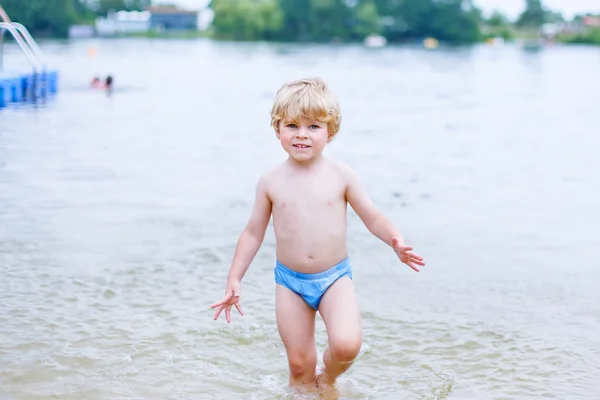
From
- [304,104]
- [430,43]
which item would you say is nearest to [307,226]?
[304,104]

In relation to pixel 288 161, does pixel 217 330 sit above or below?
below

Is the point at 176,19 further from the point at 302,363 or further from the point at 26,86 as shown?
the point at 302,363

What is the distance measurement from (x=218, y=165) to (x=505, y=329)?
266 inches

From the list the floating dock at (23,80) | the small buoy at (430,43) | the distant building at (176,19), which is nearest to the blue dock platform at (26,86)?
the floating dock at (23,80)

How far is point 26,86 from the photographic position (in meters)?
19.2

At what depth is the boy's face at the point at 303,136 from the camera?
12.4 ft

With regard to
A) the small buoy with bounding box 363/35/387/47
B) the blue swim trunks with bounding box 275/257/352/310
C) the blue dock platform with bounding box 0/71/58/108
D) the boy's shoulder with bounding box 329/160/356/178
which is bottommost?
the small buoy with bounding box 363/35/387/47

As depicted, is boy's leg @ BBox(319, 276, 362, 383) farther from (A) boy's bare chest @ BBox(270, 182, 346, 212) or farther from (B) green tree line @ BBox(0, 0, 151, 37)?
(B) green tree line @ BBox(0, 0, 151, 37)

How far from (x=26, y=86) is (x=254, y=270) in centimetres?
1439

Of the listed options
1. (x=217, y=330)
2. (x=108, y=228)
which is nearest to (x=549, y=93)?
(x=108, y=228)

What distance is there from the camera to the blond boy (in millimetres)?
3795

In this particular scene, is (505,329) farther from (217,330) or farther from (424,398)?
(217,330)

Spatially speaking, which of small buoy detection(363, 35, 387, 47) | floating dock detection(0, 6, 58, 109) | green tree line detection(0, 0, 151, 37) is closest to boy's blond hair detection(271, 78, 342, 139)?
floating dock detection(0, 6, 58, 109)

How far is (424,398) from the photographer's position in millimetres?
4156
